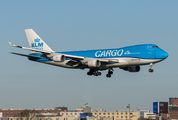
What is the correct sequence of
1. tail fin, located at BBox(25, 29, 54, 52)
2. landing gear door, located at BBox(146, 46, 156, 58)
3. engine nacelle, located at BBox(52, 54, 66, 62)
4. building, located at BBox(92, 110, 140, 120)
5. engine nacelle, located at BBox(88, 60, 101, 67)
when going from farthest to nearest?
building, located at BBox(92, 110, 140, 120)
tail fin, located at BBox(25, 29, 54, 52)
engine nacelle, located at BBox(52, 54, 66, 62)
engine nacelle, located at BBox(88, 60, 101, 67)
landing gear door, located at BBox(146, 46, 156, 58)

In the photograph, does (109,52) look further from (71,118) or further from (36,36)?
(71,118)

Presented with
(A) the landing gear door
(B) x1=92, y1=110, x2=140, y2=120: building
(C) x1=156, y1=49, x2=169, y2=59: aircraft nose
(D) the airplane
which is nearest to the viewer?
(C) x1=156, y1=49, x2=169, y2=59: aircraft nose

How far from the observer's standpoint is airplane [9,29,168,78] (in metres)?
65.0

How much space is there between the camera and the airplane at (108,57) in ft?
213

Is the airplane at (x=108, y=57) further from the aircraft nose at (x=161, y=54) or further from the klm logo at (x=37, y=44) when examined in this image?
the klm logo at (x=37, y=44)

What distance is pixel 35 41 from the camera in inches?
3214

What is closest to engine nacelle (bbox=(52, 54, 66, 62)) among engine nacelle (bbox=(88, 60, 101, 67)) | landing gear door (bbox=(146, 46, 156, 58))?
engine nacelle (bbox=(88, 60, 101, 67))

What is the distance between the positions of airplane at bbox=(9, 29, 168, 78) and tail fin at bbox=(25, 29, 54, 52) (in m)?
3.96

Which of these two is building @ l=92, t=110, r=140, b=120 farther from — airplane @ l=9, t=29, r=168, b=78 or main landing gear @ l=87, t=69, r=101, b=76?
airplane @ l=9, t=29, r=168, b=78

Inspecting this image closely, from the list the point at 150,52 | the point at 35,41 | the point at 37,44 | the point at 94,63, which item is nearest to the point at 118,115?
the point at 37,44

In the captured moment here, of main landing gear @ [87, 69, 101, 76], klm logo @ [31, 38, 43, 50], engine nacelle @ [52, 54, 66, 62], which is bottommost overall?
main landing gear @ [87, 69, 101, 76]

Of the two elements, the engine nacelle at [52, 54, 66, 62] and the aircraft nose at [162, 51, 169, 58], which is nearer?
the aircraft nose at [162, 51, 169, 58]

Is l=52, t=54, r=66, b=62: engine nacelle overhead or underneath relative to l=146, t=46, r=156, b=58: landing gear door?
underneath

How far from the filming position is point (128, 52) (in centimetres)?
6675
